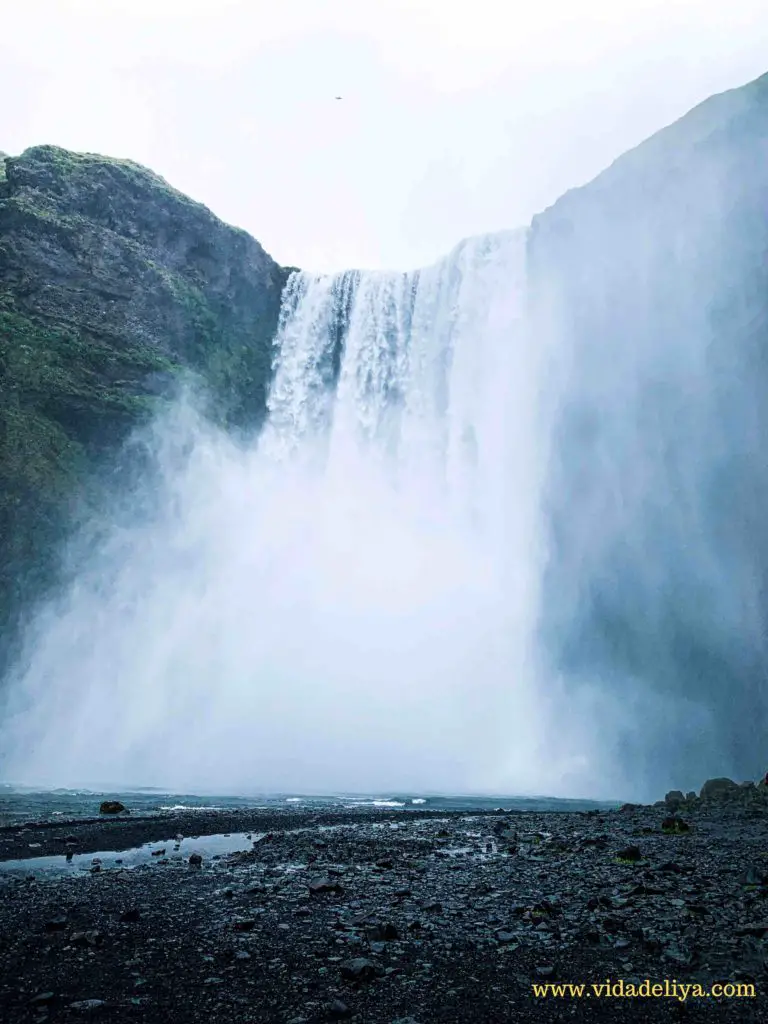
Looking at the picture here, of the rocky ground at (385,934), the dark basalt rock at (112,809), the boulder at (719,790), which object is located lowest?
the dark basalt rock at (112,809)

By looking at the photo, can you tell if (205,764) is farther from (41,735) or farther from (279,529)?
(279,529)

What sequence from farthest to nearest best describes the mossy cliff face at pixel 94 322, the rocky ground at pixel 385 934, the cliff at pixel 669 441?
the mossy cliff face at pixel 94 322
the cliff at pixel 669 441
the rocky ground at pixel 385 934

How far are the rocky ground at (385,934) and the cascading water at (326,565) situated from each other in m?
16.9

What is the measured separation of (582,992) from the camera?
15.0 feet

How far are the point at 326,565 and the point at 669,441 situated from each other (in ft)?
67.7

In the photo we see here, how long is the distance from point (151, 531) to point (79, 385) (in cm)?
905

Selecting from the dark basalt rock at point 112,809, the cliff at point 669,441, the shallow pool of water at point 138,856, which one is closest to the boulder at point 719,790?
the cliff at point 669,441

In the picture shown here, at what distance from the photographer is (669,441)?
33.6 m

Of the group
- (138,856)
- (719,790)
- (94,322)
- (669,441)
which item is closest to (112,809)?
(138,856)

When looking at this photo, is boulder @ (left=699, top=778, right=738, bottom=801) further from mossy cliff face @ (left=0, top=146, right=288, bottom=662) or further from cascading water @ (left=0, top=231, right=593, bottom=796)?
mossy cliff face @ (left=0, top=146, right=288, bottom=662)

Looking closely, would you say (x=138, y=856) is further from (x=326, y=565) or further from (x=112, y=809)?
(x=326, y=565)

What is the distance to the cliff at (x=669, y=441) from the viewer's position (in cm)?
2920

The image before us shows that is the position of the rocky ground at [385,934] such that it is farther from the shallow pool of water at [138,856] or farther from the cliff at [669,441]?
the cliff at [669,441]

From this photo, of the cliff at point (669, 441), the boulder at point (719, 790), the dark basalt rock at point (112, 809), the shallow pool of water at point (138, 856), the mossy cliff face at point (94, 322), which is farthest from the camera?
the mossy cliff face at point (94, 322)
